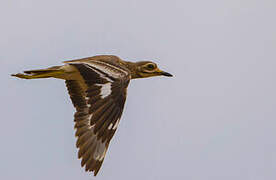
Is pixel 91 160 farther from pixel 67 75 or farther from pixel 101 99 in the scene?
pixel 67 75

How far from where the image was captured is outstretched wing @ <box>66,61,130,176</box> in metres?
10.0

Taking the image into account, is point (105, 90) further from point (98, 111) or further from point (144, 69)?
point (144, 69)

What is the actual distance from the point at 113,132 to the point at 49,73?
91.8 inches

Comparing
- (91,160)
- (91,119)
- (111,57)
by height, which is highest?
(111,57)

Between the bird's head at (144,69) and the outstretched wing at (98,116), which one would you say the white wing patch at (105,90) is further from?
the bird's head at (144,69)

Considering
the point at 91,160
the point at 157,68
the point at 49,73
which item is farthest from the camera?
the point at 157,68

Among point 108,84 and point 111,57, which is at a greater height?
point 111,57

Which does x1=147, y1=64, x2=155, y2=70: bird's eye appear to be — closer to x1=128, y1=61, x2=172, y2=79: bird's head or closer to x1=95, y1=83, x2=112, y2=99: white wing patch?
x1=128, y1=61, x2=172, y2=79: bird's head

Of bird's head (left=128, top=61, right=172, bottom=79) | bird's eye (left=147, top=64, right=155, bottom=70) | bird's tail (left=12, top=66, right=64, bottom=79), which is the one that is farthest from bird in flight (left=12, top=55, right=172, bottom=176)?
bird's eye (left=147, top=64, right=155, bottom=70)

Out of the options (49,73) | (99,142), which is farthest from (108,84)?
(49,73)

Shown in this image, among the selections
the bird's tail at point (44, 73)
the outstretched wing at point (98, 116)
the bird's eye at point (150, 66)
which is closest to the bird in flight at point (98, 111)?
the outstretched wing at point (98, 116)

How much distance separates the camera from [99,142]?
33.3 feet

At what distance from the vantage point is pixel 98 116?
10047 millimetres

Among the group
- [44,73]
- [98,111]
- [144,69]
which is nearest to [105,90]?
[98,111]
